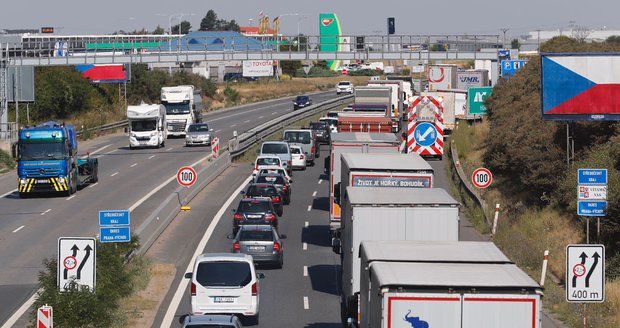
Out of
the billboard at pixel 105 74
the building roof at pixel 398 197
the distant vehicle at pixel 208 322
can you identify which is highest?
the billboard at pixel 105 74

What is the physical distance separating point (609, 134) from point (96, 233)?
17603 mm

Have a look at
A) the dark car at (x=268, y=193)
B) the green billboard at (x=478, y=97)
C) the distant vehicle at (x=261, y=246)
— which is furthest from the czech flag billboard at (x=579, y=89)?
the green billboard at (x=478, y=97)

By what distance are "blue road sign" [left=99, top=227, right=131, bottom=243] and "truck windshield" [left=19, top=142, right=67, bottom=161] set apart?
21.9 m

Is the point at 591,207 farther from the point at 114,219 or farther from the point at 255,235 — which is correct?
the point at 255,235

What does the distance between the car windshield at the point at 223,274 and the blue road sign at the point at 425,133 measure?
19367 mm

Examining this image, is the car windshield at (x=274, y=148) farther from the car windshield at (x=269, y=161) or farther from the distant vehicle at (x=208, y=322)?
the distant vehicle at (x=208, y=322)

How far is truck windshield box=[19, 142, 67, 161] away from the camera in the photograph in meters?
47.0

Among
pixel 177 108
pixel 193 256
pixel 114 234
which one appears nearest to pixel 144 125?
pixel 177 108

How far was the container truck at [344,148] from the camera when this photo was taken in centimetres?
3478

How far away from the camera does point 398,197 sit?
2298 centimetres

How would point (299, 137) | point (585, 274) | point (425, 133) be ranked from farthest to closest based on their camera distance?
point (299, 137)
point (425, 133)
point (585, 274)

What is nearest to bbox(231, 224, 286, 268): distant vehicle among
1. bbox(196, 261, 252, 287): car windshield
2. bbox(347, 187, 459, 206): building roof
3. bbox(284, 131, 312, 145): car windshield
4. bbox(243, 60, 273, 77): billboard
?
bbox(196, 261, 252, 287): car windshield

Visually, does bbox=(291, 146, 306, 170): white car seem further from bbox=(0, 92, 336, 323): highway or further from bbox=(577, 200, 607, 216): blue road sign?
bbox=(577, 200, 607, 216): blue road sign

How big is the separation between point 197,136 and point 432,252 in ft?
183
